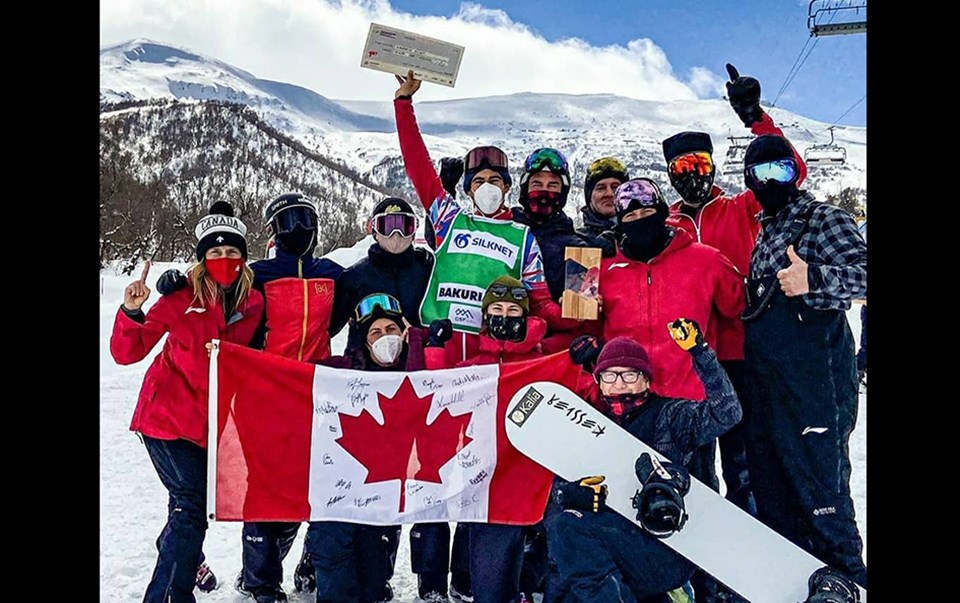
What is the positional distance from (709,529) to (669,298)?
109cm

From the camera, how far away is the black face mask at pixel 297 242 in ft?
13.5

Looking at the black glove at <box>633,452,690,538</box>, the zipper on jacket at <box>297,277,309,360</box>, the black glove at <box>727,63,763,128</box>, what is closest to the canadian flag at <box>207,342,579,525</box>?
the zipper on jacket at <box>297,277,309,360</box>

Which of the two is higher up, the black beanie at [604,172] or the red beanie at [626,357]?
the black beanie at [604,172]

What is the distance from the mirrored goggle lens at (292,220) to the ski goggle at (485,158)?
0.96 metres

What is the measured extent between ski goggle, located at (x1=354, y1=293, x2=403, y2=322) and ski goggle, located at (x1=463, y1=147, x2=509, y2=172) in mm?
947

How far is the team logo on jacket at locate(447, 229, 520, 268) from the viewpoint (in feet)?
13.3

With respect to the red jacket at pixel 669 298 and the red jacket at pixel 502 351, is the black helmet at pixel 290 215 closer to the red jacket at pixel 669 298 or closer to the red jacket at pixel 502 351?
the red jacket at pixel 502 351

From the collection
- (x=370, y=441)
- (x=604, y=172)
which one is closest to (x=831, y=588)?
(x=370, y=441)

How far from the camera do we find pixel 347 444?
12.5 feet

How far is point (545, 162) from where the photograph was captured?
4.24 m

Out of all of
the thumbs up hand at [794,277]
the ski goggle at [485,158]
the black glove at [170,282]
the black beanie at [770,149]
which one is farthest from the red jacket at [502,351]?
the black beanie at [770,149]

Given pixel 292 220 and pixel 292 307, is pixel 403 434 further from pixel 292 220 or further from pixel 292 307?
pixel 292 220
